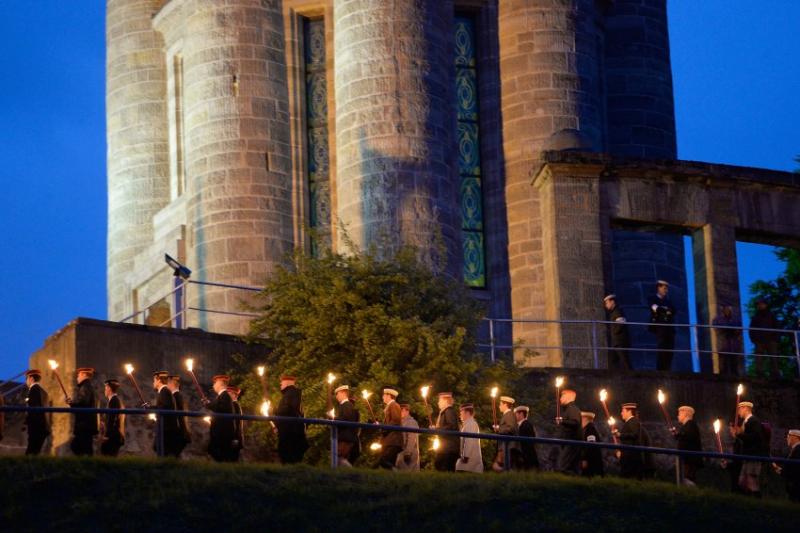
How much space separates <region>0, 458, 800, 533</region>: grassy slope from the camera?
27.5 metres

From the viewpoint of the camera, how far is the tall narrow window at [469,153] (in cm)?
4969

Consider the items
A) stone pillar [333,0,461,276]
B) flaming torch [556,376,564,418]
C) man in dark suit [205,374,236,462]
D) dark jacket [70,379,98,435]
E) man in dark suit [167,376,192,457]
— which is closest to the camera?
dark jacket [70,379,98,435]

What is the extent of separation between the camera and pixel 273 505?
92.7ft

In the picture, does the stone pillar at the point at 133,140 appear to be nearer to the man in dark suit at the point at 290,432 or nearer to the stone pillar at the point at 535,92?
the stone pillar at the point at 535,92

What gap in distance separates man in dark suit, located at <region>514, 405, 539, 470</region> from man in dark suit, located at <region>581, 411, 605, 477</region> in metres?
0.69

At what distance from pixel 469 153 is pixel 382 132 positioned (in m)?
3.22

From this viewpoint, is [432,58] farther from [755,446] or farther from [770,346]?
[755,446]

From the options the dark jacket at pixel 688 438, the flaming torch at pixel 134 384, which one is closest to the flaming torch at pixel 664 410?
the dark jacket at pixel 688 438

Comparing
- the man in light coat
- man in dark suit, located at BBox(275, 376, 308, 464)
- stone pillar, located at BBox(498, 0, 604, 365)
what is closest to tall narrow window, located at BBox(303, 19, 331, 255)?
stone pillar, located at BBox(498, 0, 604, 365)

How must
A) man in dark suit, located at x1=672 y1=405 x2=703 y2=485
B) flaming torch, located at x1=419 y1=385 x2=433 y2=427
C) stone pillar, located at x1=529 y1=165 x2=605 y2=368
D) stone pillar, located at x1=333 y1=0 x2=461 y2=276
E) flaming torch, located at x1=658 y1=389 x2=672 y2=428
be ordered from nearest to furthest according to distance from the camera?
man in dark suit, located at x1=672 y1=405 x2=703 y2=485
flaming torch, located at x1=419 y1=385 x2=433 y2=427
flaming torch, located at x1=658 y1=389 x2=672 y2=428
stone pillar, located at x1=529 y1=165 x2=605 y2=368
stone pillar, located at x1=333 y1=0 x2=461 y2=276

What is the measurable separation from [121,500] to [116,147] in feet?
90.3

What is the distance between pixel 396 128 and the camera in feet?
156

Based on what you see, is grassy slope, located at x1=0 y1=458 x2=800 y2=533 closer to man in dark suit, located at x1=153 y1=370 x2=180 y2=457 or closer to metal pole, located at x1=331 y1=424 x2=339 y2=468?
metal pole, located at x1=331 y1=424 x2=339 y2=468

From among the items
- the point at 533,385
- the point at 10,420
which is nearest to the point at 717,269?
the point at 533,385
